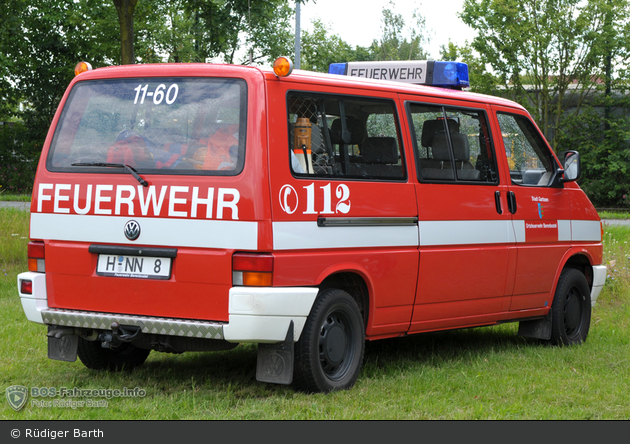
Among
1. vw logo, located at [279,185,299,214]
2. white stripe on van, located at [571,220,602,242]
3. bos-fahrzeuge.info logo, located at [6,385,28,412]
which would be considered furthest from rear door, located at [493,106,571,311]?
bos-fahrzeuge.info logo, located at [6,385,28,412]

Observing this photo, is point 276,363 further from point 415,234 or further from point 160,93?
point 160,93

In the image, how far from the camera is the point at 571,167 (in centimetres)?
Answer: 747

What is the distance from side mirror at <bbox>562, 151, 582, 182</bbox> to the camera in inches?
292

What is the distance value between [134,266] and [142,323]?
36 cm

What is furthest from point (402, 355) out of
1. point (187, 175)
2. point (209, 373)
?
point (187, 175)

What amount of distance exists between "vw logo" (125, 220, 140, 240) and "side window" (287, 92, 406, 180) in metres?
1.05

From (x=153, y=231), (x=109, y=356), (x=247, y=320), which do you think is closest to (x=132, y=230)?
(x=153, y=231)

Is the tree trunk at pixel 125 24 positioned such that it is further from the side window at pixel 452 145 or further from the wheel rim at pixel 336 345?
the wheel rim at pixel 336 345

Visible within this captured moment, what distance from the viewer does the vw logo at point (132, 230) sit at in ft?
17.0

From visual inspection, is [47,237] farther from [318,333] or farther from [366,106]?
[366,106]

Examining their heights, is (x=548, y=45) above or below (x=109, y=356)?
above

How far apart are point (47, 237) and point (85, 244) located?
1.09ft

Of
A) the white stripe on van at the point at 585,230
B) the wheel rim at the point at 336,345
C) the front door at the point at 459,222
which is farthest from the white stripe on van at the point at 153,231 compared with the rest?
the white stripe on van at the point at 585,230

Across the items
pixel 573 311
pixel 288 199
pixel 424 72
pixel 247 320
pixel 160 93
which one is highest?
pixel 424 72
